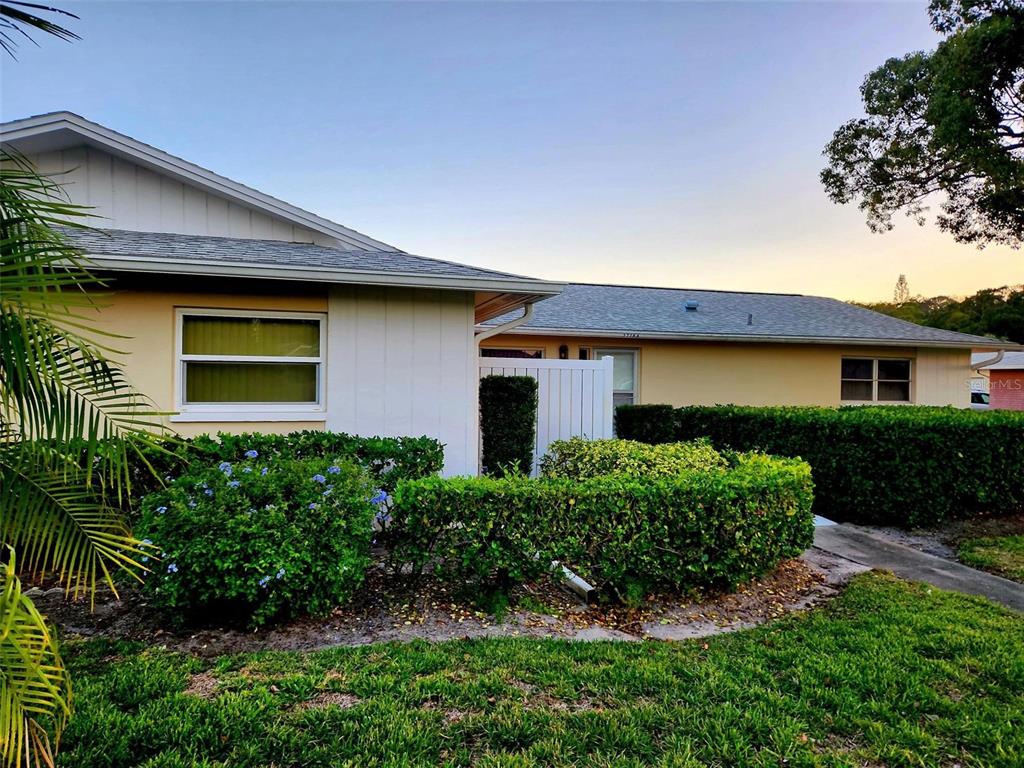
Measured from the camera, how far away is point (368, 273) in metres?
5.86

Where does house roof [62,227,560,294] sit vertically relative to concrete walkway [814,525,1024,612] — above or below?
above

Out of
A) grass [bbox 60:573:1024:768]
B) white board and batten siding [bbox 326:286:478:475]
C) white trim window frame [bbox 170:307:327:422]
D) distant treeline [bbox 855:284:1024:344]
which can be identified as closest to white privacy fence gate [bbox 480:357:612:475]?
white board and batten siding [bbox 326:286:478:475]

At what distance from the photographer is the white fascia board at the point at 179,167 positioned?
6449 mm

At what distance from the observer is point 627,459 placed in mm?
5289

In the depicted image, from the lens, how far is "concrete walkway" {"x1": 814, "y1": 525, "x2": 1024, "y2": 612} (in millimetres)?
4664

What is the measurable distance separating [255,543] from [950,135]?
1462 cm

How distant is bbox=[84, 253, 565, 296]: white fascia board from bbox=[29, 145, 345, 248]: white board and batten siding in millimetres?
2140

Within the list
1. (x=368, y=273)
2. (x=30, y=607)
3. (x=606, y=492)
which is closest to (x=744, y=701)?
(x=606, y=492)

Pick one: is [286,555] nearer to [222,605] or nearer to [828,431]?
[222,605]

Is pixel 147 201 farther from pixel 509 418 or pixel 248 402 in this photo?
pixel 509 418

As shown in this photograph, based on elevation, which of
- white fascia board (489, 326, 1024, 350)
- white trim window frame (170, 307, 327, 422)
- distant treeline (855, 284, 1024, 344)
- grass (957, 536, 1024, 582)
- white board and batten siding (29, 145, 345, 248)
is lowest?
grass (957, 536, 1024, 582)

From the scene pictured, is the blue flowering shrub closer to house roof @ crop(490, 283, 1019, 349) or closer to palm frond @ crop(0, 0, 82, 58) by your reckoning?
palm frond @ crop(0, 0, 82, 58)

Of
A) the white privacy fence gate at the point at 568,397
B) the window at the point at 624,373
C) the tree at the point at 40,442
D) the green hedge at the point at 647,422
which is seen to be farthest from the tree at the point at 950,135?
the tree at the point at 40,442

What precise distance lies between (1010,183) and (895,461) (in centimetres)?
901
